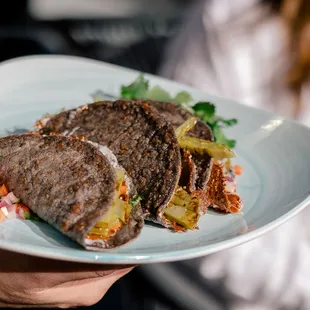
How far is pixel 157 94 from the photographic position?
9.16ft

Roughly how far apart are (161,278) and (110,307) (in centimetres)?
43

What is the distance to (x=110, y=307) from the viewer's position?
3859 mm

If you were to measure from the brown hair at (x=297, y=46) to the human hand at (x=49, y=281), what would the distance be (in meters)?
2.04

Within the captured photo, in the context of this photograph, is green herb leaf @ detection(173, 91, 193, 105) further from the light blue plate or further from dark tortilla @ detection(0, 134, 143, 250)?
dark tortilla @ detection(0, 134, 143, 250)

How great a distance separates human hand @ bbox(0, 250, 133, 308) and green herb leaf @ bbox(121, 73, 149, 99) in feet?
2.74

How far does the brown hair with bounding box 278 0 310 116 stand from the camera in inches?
148

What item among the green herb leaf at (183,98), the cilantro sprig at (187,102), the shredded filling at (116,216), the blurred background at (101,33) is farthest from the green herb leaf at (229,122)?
the blurred background at (101,33)

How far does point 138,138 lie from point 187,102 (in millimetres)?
630

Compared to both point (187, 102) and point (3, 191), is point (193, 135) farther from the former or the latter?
point (3, 191)

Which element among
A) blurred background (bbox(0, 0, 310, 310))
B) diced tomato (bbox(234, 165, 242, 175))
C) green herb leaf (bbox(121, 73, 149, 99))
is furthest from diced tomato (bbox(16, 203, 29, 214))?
blurred background (bbox(0, 0, 310, 310))

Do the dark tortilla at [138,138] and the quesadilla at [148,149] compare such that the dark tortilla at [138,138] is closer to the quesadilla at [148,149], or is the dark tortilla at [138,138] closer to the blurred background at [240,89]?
the quesadilla at [148,149]

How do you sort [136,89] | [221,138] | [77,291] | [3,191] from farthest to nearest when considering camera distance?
[136,89] → [221,138] → [77,291] → [3,191]

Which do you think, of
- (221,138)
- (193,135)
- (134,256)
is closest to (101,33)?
(221,138)

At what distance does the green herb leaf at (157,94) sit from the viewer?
9.12ft
